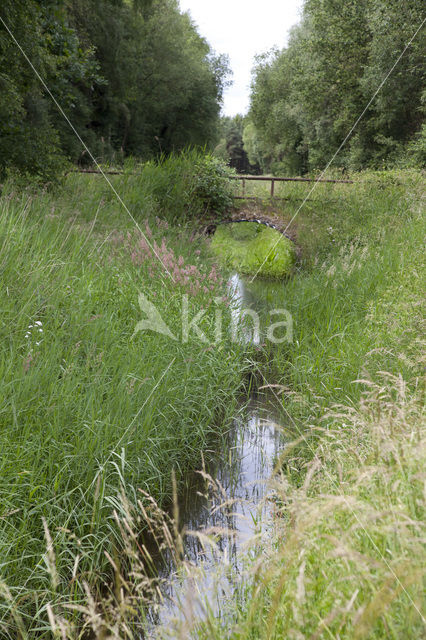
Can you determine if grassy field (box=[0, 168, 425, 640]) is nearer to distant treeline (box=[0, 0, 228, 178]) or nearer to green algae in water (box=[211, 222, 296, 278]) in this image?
distant treeline (box=[0, 0, 228, 178])

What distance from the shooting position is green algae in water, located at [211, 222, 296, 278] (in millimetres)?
10711

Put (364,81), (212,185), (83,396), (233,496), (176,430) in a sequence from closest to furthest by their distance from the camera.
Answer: (83,396) < (233,496) < (176,430) < (212,185) < (364,81)

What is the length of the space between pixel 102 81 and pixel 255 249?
807 centimetres

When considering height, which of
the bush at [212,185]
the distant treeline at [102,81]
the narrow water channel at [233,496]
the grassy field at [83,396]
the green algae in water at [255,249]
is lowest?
the narrow water channel at [233,496]

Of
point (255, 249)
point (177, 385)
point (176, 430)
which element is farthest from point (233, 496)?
point (255, 249)

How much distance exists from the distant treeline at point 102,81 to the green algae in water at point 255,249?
126 inches

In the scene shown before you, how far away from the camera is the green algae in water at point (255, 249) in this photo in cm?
1071

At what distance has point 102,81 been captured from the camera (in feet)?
49.0

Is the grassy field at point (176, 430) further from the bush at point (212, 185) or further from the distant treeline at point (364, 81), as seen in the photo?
the distant treeline at point (364, 81)

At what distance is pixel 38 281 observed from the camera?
14.1 ft

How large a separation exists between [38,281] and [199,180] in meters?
7.50

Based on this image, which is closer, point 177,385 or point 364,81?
point 177,385

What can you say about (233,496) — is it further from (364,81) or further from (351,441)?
(364,81)

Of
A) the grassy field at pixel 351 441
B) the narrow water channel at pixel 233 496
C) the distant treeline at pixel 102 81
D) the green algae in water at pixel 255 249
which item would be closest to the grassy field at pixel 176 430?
the grassy field at pixel 351 441
